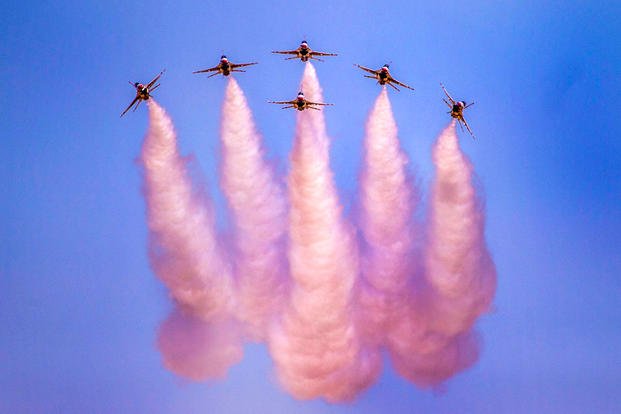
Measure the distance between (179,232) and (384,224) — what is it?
13332 millimetres

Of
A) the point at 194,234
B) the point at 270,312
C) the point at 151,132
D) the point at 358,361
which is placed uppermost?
the point at 151,132

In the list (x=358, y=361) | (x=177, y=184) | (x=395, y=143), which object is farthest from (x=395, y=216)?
(x=177, y=184)

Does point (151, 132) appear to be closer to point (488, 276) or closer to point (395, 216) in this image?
point (395, 216)

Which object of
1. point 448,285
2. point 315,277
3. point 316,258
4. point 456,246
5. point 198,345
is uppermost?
point 456,246

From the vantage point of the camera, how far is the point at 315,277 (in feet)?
129

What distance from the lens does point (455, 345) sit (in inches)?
1775

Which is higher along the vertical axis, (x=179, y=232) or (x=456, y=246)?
(x=179, y=232)

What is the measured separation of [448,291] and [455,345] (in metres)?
5.73

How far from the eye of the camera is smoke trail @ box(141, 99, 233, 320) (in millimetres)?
39031

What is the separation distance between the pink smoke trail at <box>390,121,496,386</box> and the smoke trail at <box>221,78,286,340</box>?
9.67 m

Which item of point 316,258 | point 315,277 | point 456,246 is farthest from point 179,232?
point 456,246

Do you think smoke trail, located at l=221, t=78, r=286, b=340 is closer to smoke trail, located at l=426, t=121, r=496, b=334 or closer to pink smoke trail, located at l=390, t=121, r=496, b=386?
pink smoke trail, located at l=390, t=121, r=496, b=386

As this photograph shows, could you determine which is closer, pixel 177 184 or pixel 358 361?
pixel 177 184

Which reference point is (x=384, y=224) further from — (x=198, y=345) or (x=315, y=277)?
(x=198, y=345)
